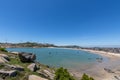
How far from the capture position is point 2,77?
47.5 feet

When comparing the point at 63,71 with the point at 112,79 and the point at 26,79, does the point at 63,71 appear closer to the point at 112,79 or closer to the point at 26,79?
the point at 26,79

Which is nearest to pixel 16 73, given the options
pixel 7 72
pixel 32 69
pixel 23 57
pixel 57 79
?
pixel 7 72

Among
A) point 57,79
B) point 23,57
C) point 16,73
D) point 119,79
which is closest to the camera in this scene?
point 16,73

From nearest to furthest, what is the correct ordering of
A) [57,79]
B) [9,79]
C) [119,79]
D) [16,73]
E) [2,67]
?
[9,79], [16,73], [2,67], [57,79], [119,79]

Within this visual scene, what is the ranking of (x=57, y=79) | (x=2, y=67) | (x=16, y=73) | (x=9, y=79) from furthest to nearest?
(x=57, y=79)
(x=2, y=67)
(x=16, y=73)
(x=9, y=79)

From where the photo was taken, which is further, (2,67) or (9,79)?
(2,67)

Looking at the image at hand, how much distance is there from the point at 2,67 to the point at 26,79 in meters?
3.69

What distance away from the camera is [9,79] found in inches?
569

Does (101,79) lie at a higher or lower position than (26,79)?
lower

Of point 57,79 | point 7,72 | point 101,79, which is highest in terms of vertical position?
point 7,72

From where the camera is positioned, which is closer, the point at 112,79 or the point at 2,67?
the point at 2,67

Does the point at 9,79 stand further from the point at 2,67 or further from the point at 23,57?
the point at 23,57

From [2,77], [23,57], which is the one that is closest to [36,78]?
[2,77]

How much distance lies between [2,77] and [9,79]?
0.75m
